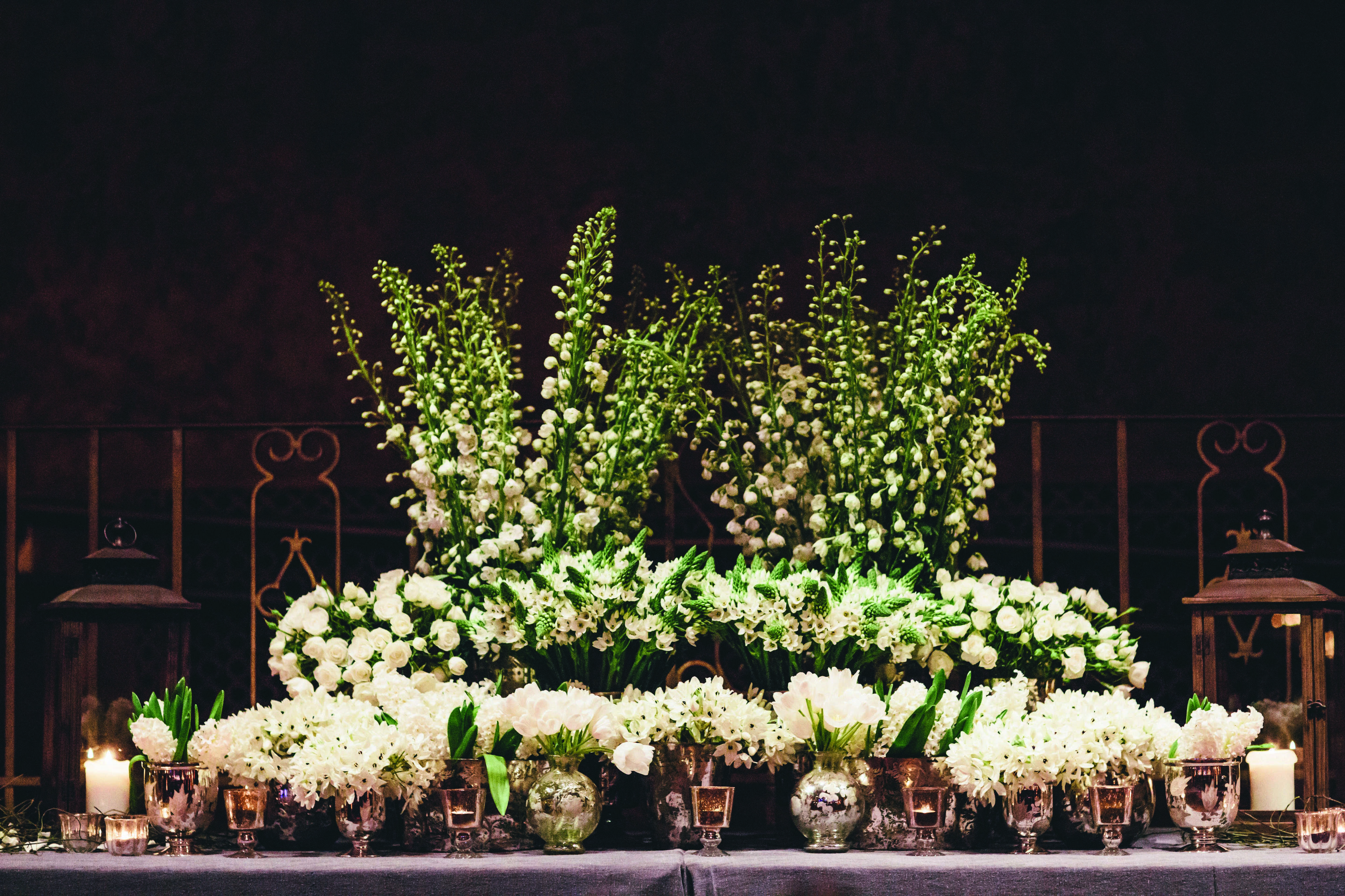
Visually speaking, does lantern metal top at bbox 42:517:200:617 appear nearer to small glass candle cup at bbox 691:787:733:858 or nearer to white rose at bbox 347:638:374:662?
white rose at bbox 347:638:374:662

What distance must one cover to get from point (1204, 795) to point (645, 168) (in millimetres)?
3924

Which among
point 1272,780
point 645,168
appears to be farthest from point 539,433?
point 645,168

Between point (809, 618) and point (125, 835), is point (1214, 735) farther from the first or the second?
point (125, 835)

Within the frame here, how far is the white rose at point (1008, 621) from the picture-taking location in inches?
87.6

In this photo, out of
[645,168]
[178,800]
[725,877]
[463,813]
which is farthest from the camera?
[645,168]

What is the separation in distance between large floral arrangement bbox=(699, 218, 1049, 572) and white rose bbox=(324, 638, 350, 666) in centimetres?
66

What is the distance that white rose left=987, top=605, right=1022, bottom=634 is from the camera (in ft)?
7.30

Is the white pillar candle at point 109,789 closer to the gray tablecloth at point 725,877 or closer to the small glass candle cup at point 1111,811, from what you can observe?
the gray tablecloth at point 725,877

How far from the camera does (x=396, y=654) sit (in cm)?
227

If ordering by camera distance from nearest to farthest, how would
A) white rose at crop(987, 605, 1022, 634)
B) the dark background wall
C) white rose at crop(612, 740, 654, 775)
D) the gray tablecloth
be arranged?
1. the gray tablecloth
2. white rose at crop(612, 740, 654, 775)
3. white rose at crop(987, 605, 1022, 634)
4. the dark background wall

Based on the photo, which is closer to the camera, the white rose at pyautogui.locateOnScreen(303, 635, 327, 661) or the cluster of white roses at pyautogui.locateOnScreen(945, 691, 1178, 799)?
the cluster of white roses at pyautogui.locateOnScreen(945, 691, 1178, 799)

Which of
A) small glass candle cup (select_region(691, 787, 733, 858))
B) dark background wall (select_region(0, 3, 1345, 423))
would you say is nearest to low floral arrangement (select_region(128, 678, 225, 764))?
small glass candle cup (select_region(691, 787, 733, 858))

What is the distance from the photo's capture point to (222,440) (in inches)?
215

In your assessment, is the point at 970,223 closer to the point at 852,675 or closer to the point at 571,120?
the point at 571,120
